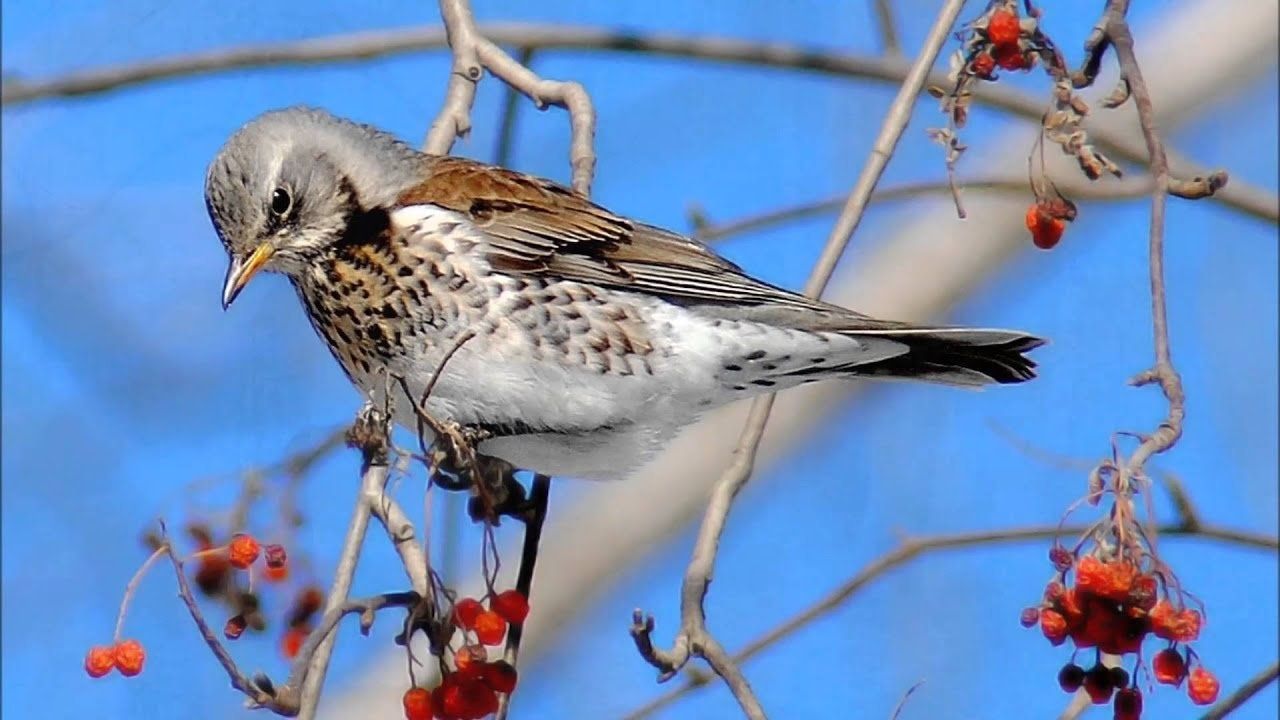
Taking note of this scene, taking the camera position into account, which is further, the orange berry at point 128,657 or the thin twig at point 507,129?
the thin twig at point 507,129

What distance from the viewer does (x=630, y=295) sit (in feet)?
15.8

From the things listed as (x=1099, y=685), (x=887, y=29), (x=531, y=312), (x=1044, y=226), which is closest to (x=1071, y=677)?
(x=1099, y=685)

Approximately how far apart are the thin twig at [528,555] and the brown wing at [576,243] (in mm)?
667

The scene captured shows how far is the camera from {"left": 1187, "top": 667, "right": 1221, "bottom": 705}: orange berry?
335 centimetres

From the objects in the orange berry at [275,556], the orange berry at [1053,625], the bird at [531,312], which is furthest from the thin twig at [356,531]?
the orange berry at [1053,625]

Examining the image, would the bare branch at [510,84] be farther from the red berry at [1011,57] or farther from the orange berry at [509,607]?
the orange berry at [509,607]

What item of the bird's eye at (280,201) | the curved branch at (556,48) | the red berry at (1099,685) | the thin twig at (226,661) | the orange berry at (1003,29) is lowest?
the thin twig at (226,661)

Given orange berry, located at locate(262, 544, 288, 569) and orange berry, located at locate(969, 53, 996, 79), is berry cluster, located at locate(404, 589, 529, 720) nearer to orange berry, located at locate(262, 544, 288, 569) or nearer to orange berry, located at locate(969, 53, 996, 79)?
orange berry, located at locate(262, 544, 288, 569)

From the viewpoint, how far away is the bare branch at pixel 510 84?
15.5 feet

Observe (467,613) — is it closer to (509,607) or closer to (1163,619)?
(509,607)

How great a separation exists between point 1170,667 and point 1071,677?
0.57ft

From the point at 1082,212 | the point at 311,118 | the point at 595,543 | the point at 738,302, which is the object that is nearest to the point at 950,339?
the point at 738,302

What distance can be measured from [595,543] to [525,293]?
89.4 inches

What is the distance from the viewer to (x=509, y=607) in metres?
3.66
